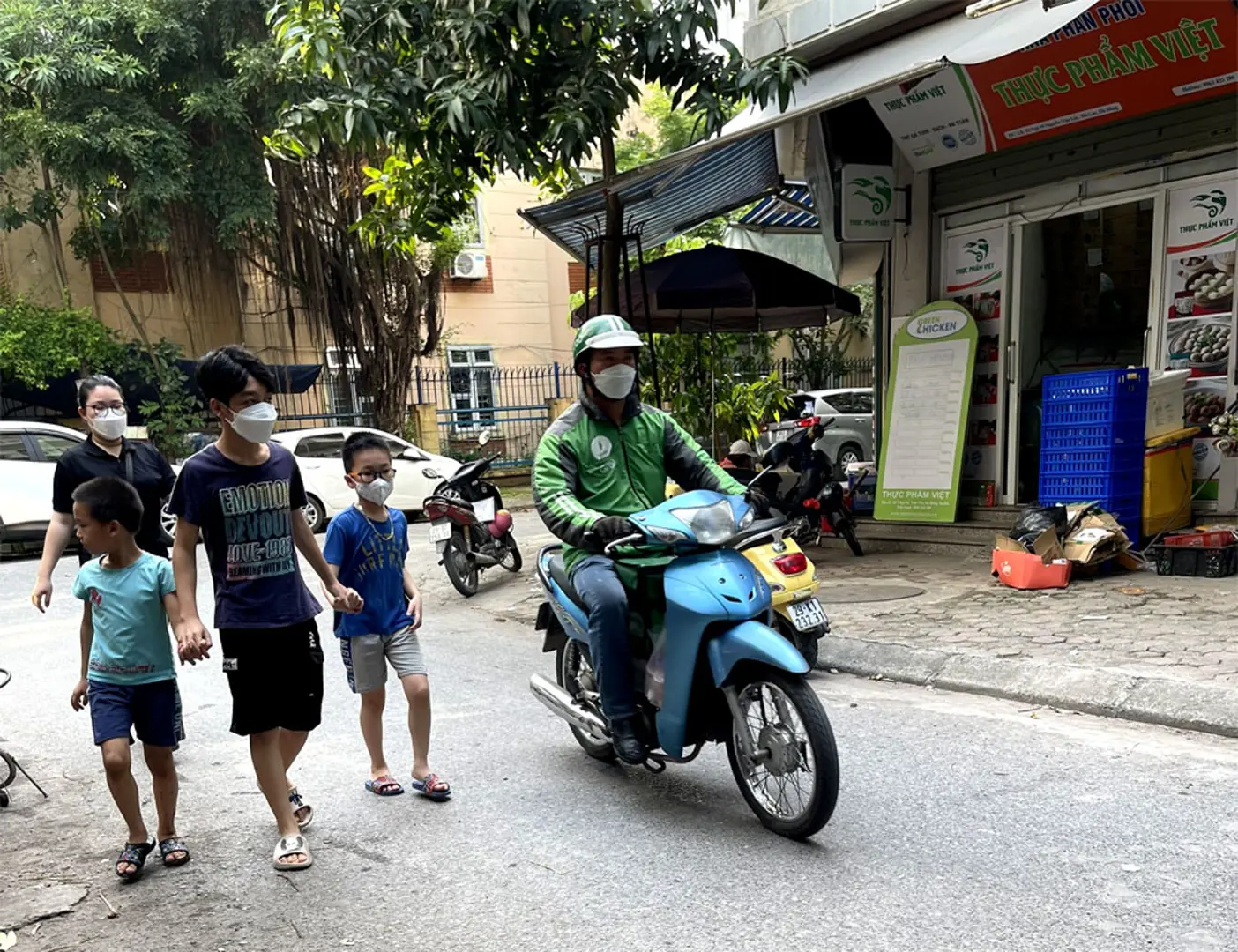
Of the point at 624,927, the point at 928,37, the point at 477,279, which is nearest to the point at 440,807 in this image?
the point at 624,927

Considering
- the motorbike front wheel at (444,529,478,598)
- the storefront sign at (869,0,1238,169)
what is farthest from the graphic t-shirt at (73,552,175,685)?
the storefront sign at (869,0,1238,169)

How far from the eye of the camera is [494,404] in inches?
786

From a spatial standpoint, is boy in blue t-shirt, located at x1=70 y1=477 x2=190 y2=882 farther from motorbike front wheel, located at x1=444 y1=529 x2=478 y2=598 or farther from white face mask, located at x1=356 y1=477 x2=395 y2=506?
motorbike front wheel, located at x1=444 y1=529 x2=478 y2=598

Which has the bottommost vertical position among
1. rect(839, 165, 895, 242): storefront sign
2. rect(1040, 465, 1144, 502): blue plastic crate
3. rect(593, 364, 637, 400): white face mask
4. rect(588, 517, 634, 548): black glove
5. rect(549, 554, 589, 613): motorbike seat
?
rect(1040, 465, 1144, 502): blue plastic crate

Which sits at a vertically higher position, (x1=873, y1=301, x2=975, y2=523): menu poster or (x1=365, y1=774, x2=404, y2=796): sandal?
(x1=873, y1=301, x2=975, y2=523): menu poster

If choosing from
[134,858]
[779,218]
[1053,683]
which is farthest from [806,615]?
[779,218]

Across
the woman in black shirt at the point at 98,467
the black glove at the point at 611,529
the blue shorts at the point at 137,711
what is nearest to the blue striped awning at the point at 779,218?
the woman in black shirt at the point at 98,467

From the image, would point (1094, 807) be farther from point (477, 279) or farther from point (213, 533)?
point (477, 279)

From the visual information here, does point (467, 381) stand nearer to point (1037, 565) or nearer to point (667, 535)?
point (1037, 565)

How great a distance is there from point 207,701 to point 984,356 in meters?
6.77

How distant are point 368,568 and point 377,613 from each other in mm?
180

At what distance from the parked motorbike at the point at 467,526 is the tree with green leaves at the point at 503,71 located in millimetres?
2738

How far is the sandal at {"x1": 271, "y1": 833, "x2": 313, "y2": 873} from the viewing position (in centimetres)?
319

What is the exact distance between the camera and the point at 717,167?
7938mm
